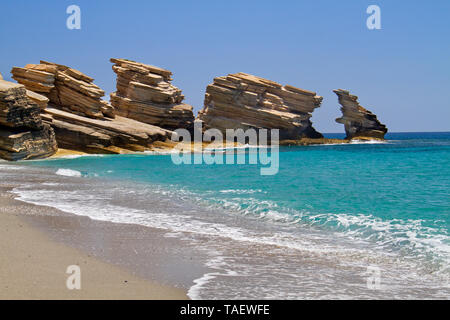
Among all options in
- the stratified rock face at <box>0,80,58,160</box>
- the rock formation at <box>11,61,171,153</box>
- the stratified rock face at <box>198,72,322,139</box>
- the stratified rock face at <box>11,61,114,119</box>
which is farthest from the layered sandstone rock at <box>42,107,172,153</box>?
the stratified rock face at <box>198,72,322,139</box>

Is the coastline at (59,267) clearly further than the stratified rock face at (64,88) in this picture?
No

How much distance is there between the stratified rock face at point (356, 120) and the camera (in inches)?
2840

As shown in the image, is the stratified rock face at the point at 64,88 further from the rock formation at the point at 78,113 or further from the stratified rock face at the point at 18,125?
the stratified rock face at the point at 18,125

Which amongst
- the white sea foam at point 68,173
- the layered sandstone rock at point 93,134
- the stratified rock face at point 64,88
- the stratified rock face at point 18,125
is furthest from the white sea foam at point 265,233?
the stratified rock face at point 64,88

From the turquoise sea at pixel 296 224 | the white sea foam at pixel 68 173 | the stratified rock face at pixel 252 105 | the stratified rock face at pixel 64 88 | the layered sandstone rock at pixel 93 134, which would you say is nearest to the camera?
the turquoise sea at pixel 296 224

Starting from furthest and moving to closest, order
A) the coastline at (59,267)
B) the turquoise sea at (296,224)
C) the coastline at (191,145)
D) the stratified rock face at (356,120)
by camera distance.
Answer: the stratified rock face at (356,120) < the coastline at (191,145) < the turquoise sea at (296,224) < the coastline at (59,267)

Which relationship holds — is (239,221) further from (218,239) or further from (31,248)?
(31,248)

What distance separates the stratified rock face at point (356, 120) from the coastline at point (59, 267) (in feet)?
217

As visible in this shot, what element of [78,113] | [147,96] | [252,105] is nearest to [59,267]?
[78,113]

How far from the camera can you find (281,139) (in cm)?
6312

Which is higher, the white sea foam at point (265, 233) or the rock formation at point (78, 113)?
the rock formation at point (78, 113)

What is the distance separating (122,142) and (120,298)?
3888 centimetres

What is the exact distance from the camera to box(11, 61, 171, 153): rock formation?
3997 cm

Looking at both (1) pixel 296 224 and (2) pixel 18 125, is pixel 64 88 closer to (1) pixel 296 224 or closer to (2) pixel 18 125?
(2) pixel 18 125
